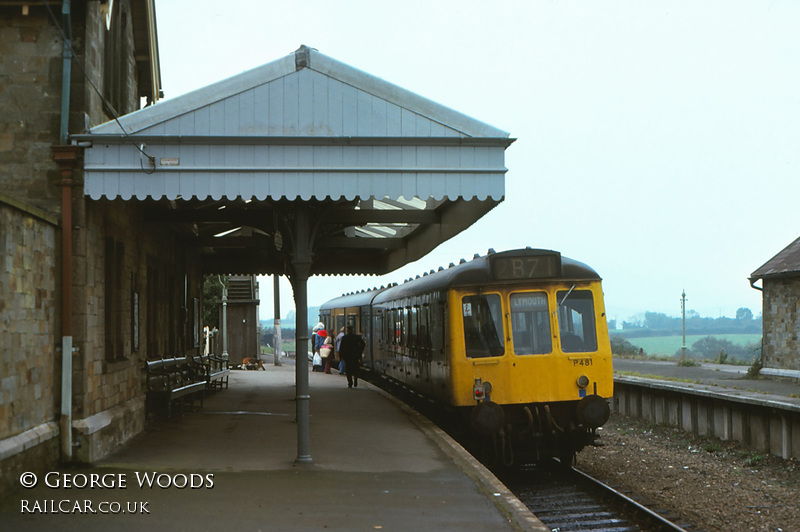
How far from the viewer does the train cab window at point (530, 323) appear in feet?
36.9

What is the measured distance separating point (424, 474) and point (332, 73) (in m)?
4.56

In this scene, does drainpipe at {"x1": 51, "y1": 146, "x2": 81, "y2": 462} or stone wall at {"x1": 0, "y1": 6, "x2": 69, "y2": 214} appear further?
stone wall at {"x1": 0, "y1": 6, "x2": 69, "y2": 214}

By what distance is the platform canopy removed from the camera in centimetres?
930

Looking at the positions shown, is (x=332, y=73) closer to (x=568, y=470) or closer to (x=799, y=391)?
(x=568, y=470)

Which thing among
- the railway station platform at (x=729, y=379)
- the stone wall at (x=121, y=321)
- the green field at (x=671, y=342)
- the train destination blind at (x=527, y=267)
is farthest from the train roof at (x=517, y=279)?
the green field at (x=671, y=342)

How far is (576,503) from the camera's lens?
10.0 metres

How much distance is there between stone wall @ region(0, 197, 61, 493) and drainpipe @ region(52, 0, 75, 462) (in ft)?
0.32

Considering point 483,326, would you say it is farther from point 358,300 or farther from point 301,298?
point 358,300

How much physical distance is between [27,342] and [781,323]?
21359 millimetres

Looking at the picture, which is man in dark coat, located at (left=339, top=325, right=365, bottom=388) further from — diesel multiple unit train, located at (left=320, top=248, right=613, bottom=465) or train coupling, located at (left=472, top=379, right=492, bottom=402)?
train coupling, located at (left=472, top=379, right=492, bottom=402)

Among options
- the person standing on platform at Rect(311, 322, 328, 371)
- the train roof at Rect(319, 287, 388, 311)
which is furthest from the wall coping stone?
the person standing on platform at Rect(311, 322, 328, 371)

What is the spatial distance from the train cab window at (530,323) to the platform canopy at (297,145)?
1992 millimetres

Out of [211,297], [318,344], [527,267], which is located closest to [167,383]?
[527,267]

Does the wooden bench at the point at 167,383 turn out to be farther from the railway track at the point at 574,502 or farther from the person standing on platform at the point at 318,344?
the person standing on platform at the point at 318,344
